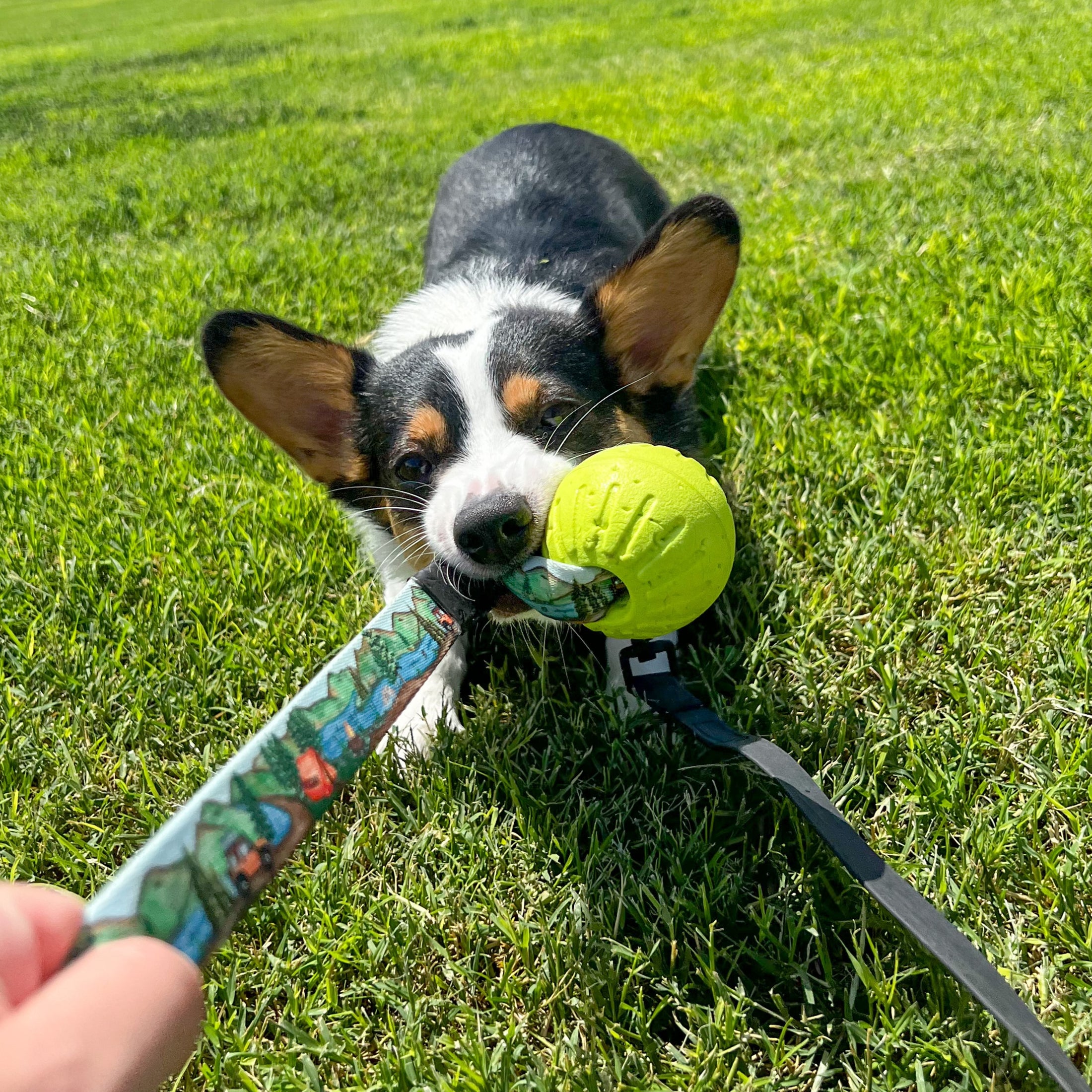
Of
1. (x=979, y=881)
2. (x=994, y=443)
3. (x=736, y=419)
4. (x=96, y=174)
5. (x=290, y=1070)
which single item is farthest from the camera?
(x=96, y=174)

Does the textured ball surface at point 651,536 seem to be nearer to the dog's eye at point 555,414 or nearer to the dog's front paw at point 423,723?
the dog's eye at point 555,414

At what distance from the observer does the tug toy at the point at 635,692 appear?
3.53 ft

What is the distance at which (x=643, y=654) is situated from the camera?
241 centimetres

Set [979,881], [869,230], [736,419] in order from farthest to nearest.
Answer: [869,230], [736,419], [979,881]

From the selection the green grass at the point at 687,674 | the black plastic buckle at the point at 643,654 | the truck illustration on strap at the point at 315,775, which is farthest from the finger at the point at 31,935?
the black plastic buckle at the point at 643,654

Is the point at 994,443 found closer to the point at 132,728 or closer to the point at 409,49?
the point at 132,728

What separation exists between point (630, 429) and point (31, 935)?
7.00 feet

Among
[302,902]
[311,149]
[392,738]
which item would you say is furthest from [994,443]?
[311,149]

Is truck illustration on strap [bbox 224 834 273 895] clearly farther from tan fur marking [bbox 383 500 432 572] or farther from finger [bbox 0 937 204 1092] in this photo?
tan fur marking [bbox 383 500 432 572]

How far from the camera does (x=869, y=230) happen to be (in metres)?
5.05

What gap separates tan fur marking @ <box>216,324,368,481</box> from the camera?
2.58 meters

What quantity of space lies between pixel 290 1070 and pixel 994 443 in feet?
9.53

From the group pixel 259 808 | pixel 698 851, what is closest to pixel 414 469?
pixel 698 851

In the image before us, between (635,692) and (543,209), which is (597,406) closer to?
(635,692)
